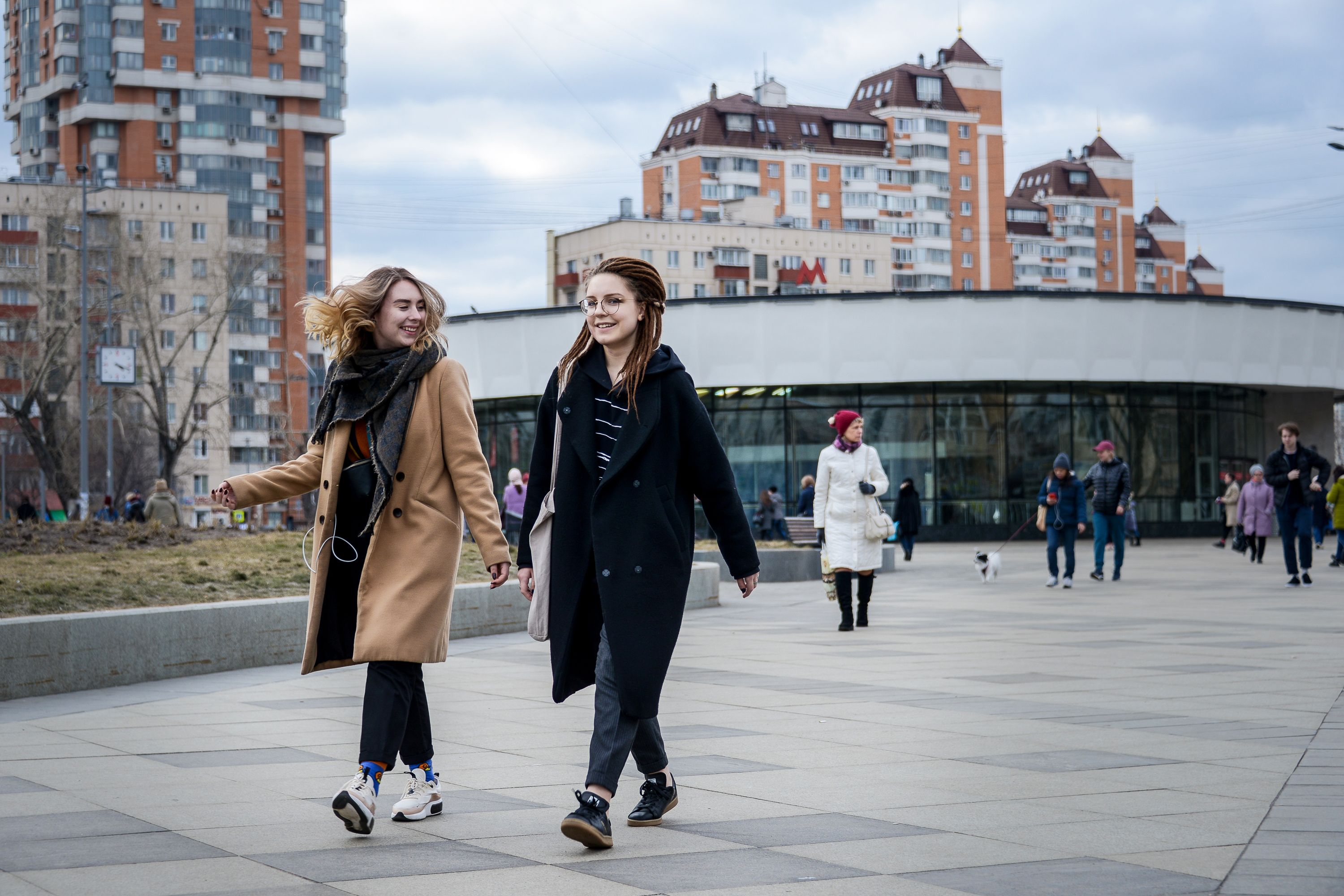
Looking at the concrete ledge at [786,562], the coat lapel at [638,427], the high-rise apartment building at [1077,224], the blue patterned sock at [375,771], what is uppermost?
the high-rise apartment building at [1077,224]

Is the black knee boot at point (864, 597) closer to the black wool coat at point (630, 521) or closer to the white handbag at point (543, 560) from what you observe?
the black wool coat at point (630, 521)

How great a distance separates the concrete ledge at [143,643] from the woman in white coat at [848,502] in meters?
3.81

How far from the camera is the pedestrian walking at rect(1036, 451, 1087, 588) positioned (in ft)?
64.2

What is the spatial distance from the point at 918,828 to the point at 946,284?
387ft

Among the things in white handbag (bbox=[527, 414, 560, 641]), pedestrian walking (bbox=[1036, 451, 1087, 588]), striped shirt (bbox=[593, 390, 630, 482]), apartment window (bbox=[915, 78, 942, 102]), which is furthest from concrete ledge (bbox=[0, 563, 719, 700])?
apartment window (bbox=[915, 78, 942, 102])

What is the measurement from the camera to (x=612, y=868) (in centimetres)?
463

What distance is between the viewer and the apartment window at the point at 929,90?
391ft

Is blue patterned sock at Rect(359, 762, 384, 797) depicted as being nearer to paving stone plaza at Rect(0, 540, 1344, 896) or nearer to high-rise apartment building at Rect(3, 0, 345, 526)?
paving stone plaza at Rect(0, 540, 1344, 896)

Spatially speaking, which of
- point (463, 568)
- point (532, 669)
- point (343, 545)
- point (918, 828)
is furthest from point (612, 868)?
point (463, 568)

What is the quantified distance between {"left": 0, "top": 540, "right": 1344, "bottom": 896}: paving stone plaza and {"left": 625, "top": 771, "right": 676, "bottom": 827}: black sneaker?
11cm

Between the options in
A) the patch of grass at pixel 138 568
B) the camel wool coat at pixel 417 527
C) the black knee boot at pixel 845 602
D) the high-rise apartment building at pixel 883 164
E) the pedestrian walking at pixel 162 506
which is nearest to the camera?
the camel wool coat at pixel 417 527

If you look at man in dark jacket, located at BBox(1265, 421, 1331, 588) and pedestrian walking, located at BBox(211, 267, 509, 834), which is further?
man in dark jacket, located at BBox(1265, 421, 1331, 588)

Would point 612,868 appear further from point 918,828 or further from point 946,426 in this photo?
point 946,426

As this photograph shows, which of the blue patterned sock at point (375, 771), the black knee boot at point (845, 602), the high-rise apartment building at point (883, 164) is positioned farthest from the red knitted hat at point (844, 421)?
the high-rise apartment building at point (883, 164)
